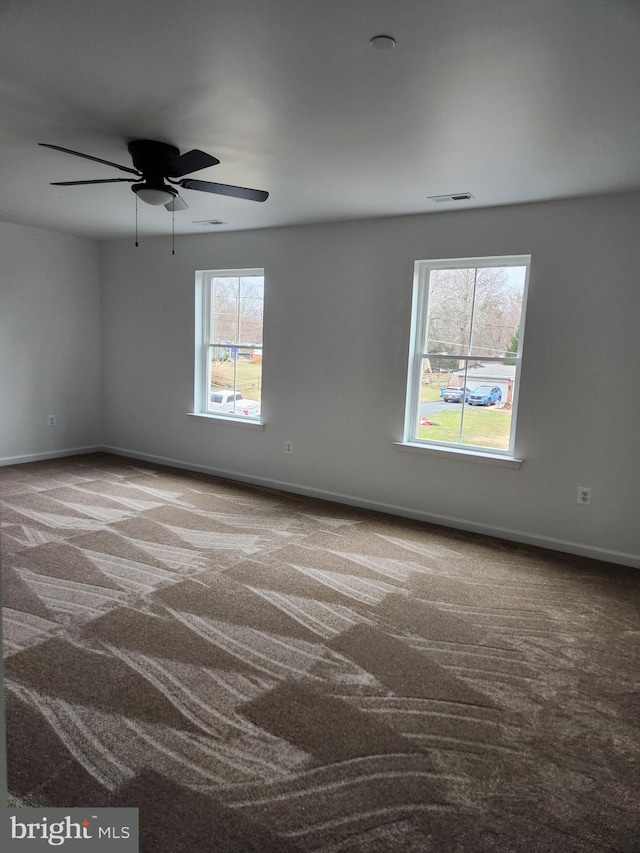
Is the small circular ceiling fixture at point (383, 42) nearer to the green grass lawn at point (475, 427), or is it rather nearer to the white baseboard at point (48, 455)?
the green grass lawn at point (475, 427)

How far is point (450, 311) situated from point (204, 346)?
2.77 m

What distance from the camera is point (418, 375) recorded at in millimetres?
4863

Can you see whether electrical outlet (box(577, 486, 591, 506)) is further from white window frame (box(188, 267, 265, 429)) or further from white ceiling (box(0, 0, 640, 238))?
white window frame (box(188, 267, 265, 429))

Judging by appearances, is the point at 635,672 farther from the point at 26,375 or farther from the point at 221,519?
the point at 26,375

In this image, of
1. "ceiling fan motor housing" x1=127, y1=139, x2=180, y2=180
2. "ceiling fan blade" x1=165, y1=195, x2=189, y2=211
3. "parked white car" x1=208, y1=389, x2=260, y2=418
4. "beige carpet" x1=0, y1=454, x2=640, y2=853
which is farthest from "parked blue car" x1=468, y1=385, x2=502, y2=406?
"ceiling fan motor housing" x1=127, y1=139, x2=180, y2=180

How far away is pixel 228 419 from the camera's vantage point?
596 cm

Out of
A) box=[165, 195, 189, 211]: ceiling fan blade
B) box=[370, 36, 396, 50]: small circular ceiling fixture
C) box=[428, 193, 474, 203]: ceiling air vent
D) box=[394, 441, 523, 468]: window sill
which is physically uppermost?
box=[428, 193, 474, 203]: ceiling air vent

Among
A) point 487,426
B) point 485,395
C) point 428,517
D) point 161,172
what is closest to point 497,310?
point 485,395

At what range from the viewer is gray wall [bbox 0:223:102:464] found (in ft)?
19.8

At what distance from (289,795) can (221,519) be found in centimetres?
289

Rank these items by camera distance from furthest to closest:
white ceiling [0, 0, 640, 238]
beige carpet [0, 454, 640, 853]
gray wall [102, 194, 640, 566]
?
gray wall [102, 194, 640, 566], white ceiling [0, 0, 640, 238], beige carpet [0, 454, 640, 853]

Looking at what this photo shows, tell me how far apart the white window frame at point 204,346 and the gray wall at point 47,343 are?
159 centimetres

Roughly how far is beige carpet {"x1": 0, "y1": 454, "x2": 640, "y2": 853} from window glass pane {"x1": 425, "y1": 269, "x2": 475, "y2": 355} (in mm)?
1596

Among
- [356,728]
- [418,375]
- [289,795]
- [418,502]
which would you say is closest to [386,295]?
[418,375]
